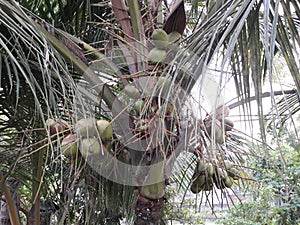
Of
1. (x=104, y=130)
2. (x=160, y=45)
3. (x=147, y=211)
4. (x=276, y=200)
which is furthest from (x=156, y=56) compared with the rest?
(x=276, y=200)

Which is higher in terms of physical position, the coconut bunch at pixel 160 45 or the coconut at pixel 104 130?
the coconut bunch at pixel 160 45

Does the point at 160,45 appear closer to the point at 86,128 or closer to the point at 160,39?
the point at 160,39

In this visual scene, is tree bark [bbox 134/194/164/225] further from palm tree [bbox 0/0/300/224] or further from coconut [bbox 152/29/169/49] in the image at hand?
coconut [bbox 152/29/169/49]

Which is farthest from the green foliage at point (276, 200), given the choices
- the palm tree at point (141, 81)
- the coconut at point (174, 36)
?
the coconut at point (174, 36)

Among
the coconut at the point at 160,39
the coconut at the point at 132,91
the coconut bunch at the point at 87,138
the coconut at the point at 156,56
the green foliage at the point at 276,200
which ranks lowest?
the green foliage at the point at 276,200

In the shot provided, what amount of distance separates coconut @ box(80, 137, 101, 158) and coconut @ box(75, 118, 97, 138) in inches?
0.5

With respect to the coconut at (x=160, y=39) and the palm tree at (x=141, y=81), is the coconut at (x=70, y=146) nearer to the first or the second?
the palm tree at (x=141, y=81)

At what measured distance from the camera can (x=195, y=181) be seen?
1058 mm

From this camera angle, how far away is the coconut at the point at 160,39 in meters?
0.82

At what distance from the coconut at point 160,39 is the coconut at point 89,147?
0.83 ft

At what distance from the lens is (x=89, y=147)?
773 mm

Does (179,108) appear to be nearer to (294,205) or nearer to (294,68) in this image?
(294,68)

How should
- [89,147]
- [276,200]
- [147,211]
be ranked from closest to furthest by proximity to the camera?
[89,147], [147,211], [276,200]

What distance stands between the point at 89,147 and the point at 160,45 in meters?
0.27
